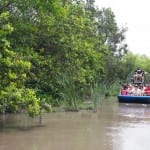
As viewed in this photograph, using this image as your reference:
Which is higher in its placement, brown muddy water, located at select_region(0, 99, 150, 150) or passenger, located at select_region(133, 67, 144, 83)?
passenger, located at select_region(133, 67, 144, 83)

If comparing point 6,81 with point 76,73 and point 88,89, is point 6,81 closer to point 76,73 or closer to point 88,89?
point 76,73

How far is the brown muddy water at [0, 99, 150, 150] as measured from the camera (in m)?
10.3

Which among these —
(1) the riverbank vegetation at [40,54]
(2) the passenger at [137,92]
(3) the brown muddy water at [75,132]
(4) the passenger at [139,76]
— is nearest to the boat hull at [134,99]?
(2) the passenger at [137,92]

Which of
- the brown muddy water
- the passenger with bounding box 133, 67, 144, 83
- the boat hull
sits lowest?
the brown muddy water

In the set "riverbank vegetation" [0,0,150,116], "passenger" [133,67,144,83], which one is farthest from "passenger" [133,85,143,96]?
"riverbank vegetation" [0,0,150,116]

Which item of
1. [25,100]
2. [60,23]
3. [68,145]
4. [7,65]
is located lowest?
[68,145]

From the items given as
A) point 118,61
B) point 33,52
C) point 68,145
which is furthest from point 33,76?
point 118,61

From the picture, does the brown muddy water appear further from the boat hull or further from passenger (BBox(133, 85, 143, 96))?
passenger (BBox(133, 85, 143, 96))

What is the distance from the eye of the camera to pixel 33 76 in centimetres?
1496

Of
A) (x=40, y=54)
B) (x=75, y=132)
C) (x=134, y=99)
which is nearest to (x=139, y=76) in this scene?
(x=134, y=99)

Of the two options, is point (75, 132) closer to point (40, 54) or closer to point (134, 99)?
point (40, 54)

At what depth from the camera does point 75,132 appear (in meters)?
12.4

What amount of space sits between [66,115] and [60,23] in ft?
11.6

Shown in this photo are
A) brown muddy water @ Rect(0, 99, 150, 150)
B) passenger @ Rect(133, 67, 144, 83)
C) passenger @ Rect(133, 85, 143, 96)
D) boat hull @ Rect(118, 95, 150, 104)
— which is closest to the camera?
brown muddy water @ Rect(0, 99, 150, 150)
